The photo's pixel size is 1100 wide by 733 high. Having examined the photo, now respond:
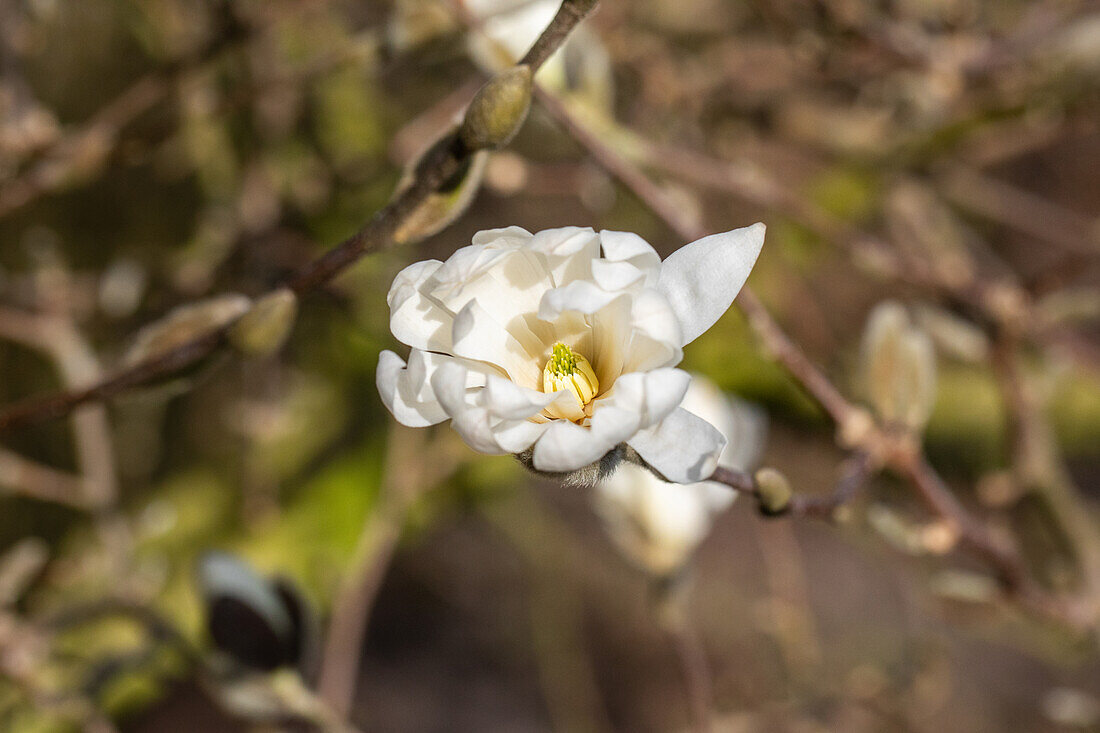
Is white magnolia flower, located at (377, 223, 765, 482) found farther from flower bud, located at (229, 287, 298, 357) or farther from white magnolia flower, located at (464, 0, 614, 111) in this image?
white magnolia flower, located at (464, 0, 614, 111)

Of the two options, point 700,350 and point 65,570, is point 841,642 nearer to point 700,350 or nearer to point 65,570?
point 700,350

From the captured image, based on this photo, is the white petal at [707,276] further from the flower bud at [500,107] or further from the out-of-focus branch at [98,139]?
the out-of-focus branch at [98,139]

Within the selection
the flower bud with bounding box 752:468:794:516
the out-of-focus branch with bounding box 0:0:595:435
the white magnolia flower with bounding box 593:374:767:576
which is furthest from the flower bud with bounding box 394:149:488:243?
the white magnolia flower with bounding box 593:374:767:576

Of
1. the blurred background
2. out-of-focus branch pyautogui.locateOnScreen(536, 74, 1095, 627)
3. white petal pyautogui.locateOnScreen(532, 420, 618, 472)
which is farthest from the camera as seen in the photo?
the blurred background

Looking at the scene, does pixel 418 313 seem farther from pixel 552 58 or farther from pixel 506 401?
pixel 552 58

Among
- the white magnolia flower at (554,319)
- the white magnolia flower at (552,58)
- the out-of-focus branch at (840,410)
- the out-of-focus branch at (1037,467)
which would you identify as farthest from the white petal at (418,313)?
the out-of-focus branch at (1037,467)

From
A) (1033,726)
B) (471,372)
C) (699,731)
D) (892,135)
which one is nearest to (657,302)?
(471,372)
